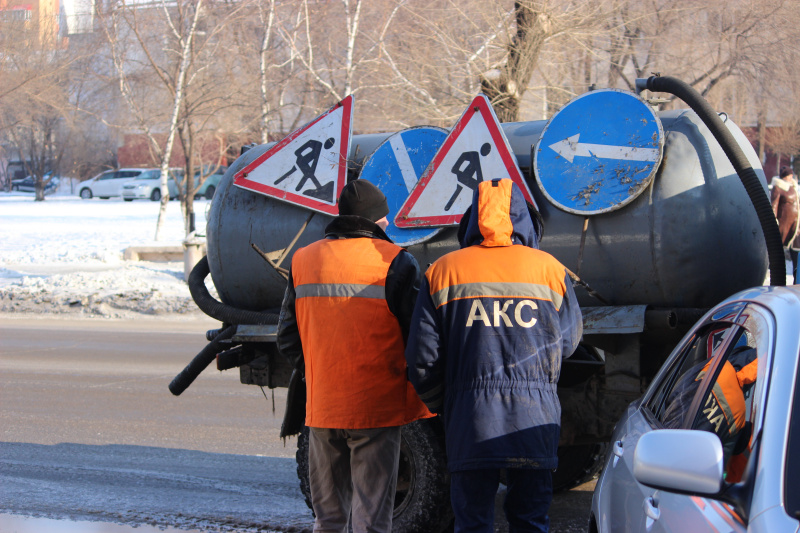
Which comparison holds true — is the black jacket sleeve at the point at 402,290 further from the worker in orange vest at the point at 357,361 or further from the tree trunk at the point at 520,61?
the tree trunk at the point at 520,61

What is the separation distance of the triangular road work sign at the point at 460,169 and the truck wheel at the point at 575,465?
178cm

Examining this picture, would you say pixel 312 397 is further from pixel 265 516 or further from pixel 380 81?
pixel 380 81

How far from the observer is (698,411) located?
7.52 ft

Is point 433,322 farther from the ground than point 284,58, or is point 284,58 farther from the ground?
point 284,58

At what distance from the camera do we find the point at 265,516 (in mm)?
4672

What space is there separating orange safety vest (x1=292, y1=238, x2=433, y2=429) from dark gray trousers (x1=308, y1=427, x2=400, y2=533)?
0.09 meters

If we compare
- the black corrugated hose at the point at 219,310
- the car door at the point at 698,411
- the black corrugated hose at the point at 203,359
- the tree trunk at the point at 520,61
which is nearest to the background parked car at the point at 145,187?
the tree trunk at the point at 520,61

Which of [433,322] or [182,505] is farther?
[182,505]

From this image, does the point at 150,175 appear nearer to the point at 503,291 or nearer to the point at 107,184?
the point at 107,184

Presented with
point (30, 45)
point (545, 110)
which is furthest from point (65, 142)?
point (545, 110)

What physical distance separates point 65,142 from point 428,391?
4941cm

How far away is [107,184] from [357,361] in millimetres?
44245

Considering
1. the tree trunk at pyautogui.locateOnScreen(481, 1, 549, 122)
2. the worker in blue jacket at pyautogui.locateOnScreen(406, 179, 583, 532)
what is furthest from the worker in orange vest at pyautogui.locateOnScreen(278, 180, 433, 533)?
the tree trunk at pyautogui.locateOnScreen(481, 1, 549, 122)

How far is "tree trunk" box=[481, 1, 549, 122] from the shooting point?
39.3ft
